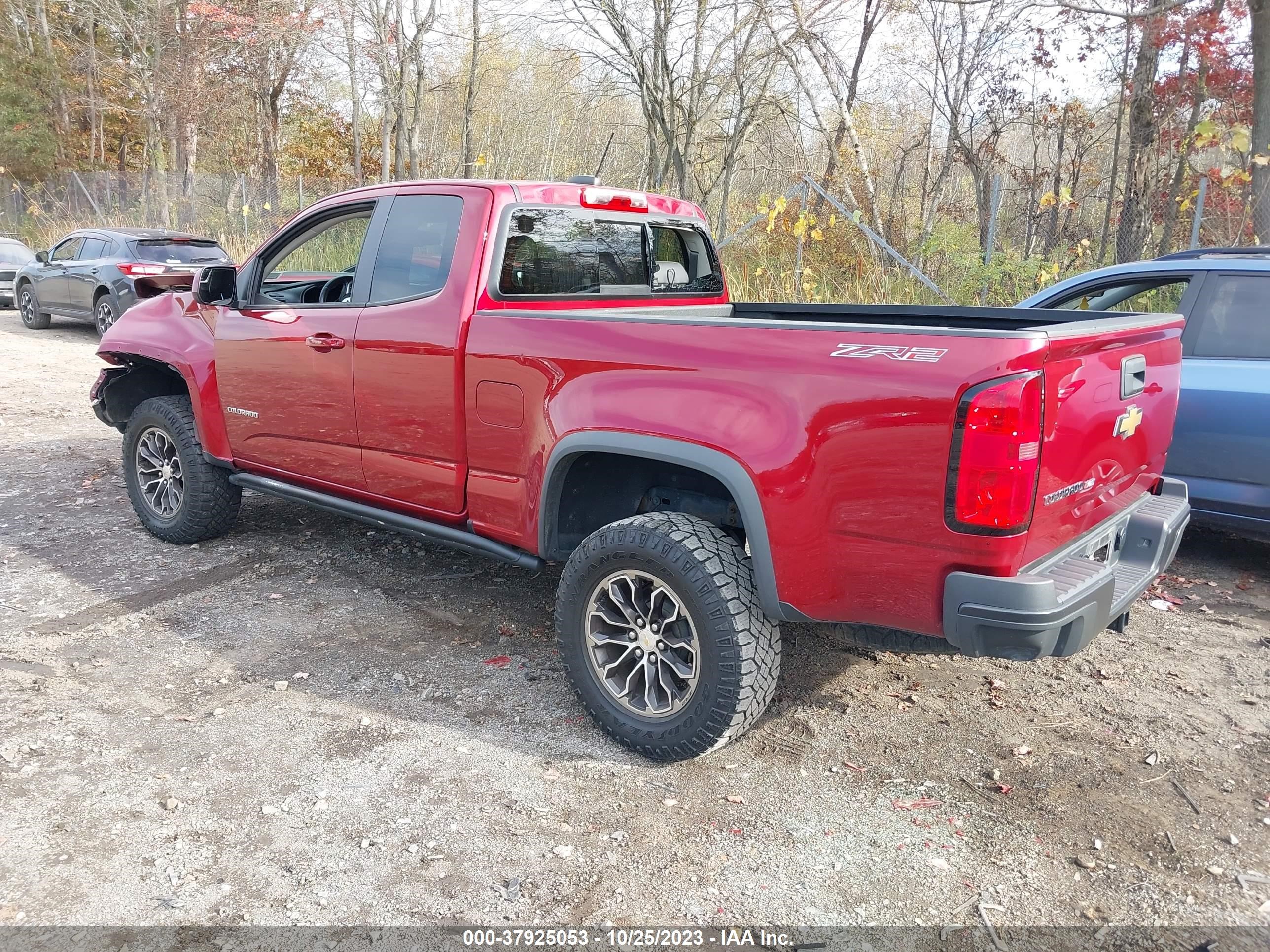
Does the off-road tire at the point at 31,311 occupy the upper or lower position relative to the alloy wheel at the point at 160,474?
upper

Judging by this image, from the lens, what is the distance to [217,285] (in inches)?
183

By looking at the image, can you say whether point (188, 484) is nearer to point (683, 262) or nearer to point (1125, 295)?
point (683, 262)

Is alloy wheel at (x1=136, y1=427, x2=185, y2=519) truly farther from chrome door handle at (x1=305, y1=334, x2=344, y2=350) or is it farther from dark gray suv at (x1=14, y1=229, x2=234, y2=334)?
dark gray suv at (x1=14, y1=229, x2=234, y2=334)

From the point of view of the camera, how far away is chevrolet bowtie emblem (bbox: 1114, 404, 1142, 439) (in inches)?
113

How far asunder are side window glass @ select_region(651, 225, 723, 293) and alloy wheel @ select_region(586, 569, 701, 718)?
1.83m

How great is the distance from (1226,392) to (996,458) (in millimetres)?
2989

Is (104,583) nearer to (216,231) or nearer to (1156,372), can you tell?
(1156,372)

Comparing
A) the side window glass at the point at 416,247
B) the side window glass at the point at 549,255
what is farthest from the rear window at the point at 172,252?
the side window glass at the point at 549,255

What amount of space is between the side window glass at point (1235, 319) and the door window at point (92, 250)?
13.7m

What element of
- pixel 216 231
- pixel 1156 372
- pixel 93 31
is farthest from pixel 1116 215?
pixel 93 31

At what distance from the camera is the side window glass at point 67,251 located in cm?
1372

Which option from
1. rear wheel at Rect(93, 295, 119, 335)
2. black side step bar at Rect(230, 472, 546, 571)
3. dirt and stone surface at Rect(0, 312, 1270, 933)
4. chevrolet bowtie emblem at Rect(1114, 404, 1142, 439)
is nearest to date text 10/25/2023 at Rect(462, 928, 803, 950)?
dirt and stone surface at Rect(0, 312, 1270, 933)

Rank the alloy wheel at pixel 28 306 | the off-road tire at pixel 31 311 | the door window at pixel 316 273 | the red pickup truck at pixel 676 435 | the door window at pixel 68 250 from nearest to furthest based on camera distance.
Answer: the red pickup truck at pixel 676 435
the door window at pixel 316 273
the door window at pixel 68 250
the off-road tire at pixel 31 311
the alloy wheel at pixel 28 306

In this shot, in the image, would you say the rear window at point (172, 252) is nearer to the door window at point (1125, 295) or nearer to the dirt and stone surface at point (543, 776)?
the dirt and stone surface at point (543, 776)
